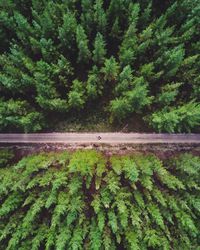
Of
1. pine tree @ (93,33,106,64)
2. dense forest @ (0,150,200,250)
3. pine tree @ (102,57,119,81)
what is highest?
pine tree @ (93,33,106,64)

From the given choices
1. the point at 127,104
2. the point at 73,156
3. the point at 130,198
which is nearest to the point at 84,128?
the point at 73,156

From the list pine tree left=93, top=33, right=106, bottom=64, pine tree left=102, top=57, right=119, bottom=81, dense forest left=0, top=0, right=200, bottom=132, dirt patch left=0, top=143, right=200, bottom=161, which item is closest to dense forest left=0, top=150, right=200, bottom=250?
dirt patch left=0, top=143, right=200, bottom=161

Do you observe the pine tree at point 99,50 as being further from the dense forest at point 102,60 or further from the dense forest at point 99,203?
the dense forest at point 99,203

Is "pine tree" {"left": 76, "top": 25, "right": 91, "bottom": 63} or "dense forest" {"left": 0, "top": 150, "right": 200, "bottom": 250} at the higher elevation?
"pine tree" {"left": 76, "top": 25, "right": 91, "bottom": 63}

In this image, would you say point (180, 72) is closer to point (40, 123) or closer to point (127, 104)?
point (127, 104)

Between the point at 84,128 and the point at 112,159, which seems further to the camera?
the point at 84,128

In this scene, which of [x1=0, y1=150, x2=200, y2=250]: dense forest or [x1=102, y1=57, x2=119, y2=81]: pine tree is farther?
[x1=0, y1=150, x2=200, y2=250]: dense forest

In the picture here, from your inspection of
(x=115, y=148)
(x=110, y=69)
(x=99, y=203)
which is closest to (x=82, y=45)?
(x=110, y=69)

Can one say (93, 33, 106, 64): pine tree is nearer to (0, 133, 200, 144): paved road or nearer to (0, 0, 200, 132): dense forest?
(0, 0, 200, 132): dense forest
